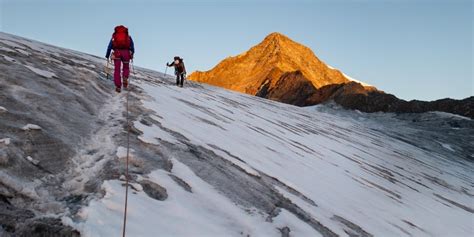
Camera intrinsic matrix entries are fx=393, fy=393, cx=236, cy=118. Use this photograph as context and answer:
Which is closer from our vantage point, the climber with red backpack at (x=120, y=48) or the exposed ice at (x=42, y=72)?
the exposed ice at (x=42, y=72)

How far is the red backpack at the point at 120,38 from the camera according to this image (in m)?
11.4

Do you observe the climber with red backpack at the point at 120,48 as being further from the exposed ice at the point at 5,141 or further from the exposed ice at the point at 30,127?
the exposed ice at the point at 5,141

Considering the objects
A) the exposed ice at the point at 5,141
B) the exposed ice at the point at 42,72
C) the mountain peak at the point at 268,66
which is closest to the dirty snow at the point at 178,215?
the exposed ice at the point at 5,141

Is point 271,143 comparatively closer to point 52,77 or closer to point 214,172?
point 214,172

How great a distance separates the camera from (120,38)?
11508 millimetres

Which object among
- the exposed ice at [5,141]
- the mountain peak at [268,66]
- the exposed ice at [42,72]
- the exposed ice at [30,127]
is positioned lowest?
the exposed ice at [5,141]

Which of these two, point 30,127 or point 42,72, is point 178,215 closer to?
point 30,127

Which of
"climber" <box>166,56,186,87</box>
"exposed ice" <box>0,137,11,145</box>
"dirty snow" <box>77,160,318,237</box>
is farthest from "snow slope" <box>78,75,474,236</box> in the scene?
"climber" <box>166,56,186,87</box>

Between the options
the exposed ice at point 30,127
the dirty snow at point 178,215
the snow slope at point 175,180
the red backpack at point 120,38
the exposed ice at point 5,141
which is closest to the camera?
the dirty snow at point 178,215

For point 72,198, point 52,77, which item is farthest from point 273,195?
point 52,77

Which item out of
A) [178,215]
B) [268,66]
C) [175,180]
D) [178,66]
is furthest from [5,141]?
[268,66]

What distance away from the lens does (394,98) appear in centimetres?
4569

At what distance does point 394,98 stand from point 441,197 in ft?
118

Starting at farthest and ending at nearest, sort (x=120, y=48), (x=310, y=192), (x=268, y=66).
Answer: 1. (x=268, y=66)
2. (x=120, y=48)
3. (x=310, y=192)
